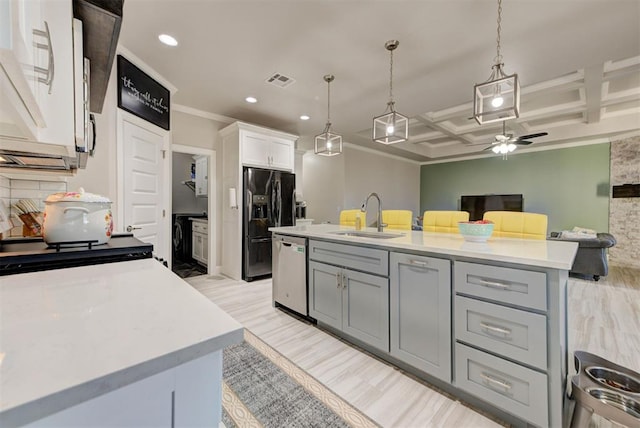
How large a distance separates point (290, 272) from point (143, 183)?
1935mm

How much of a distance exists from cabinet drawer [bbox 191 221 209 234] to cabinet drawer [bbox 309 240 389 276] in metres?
2.91

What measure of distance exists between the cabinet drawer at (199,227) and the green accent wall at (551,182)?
22.2 feet

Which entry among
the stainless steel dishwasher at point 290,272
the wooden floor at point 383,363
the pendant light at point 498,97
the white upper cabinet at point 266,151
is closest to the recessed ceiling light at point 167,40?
the white upper cabinet at point 266,151

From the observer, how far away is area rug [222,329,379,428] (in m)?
1.46

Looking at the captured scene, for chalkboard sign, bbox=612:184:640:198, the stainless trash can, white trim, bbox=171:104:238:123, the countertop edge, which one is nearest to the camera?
the countertop edge

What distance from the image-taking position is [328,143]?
314 cm

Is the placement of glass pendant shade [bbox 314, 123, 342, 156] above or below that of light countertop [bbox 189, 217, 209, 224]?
above

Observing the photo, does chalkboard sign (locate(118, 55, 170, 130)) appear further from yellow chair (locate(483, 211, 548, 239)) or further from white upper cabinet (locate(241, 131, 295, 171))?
yellow chair (locate(483, 211, 548, 239))

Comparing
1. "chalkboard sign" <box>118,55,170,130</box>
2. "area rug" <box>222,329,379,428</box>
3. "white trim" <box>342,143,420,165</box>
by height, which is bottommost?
"area rug" <box>222,329,379,428</box>

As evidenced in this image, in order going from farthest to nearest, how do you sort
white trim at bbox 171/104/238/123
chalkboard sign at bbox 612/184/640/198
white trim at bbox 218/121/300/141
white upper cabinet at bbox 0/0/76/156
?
chalkboard sign at bbox 612/184/640/198, white trim at bbox 218/121/300/141, white trim at bbox 171/104/238/123, white upper cabinet at bbox 0/0/76/156

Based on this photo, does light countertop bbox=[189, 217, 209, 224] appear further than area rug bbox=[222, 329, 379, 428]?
Yes

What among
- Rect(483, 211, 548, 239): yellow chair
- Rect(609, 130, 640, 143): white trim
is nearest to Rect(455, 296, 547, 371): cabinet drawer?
Rect(483, 211, 548, 239): yellow chair

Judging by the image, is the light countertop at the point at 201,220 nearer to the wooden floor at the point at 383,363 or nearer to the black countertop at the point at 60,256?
the wooden floor at the point at 383,363

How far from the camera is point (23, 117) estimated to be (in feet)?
2.30
